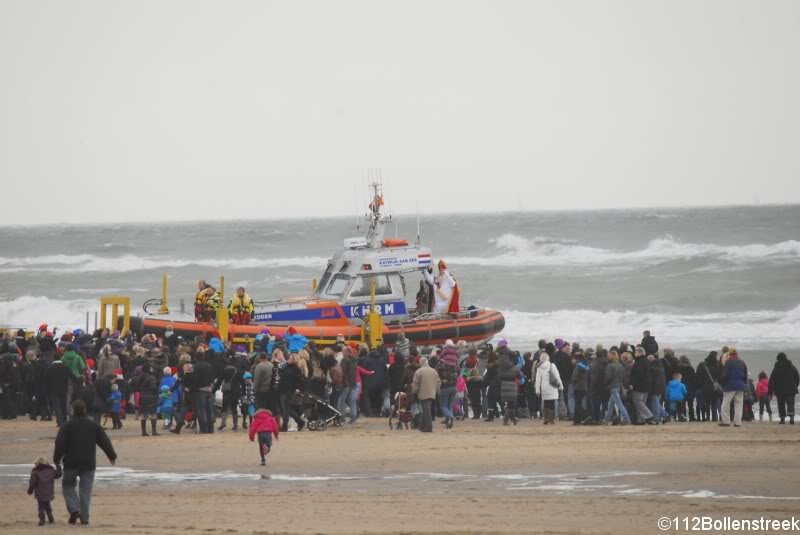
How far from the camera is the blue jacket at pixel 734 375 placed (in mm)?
17078

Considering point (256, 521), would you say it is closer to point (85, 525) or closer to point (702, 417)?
point (85, 525)

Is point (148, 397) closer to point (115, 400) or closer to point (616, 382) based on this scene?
point (115, 400)

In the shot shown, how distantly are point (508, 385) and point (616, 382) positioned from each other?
1.48 meters

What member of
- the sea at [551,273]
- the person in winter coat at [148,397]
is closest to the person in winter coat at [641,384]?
the person in winter coat at [148,397]

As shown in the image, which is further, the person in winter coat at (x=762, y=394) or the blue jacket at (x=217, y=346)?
the person in winter coat at (x=762, y=394)

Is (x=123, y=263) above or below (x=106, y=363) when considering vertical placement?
above

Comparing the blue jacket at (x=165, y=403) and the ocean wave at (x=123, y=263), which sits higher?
the ocean wave at (x=123, y=263)

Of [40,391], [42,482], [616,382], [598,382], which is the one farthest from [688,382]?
[42,482]

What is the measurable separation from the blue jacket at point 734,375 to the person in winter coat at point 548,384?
7.31ft

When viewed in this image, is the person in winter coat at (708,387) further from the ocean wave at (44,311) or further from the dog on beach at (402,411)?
the ocean wave at (44,311)

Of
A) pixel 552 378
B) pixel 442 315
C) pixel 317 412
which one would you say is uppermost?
pixel 442 315

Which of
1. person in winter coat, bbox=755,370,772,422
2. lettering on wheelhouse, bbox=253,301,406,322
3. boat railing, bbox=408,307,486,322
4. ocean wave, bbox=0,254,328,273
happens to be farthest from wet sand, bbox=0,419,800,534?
ocean wave, bbox=0,254,328,273

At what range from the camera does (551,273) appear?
58219 millimetres

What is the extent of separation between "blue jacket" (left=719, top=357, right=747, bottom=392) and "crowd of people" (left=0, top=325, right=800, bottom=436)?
0.02m
